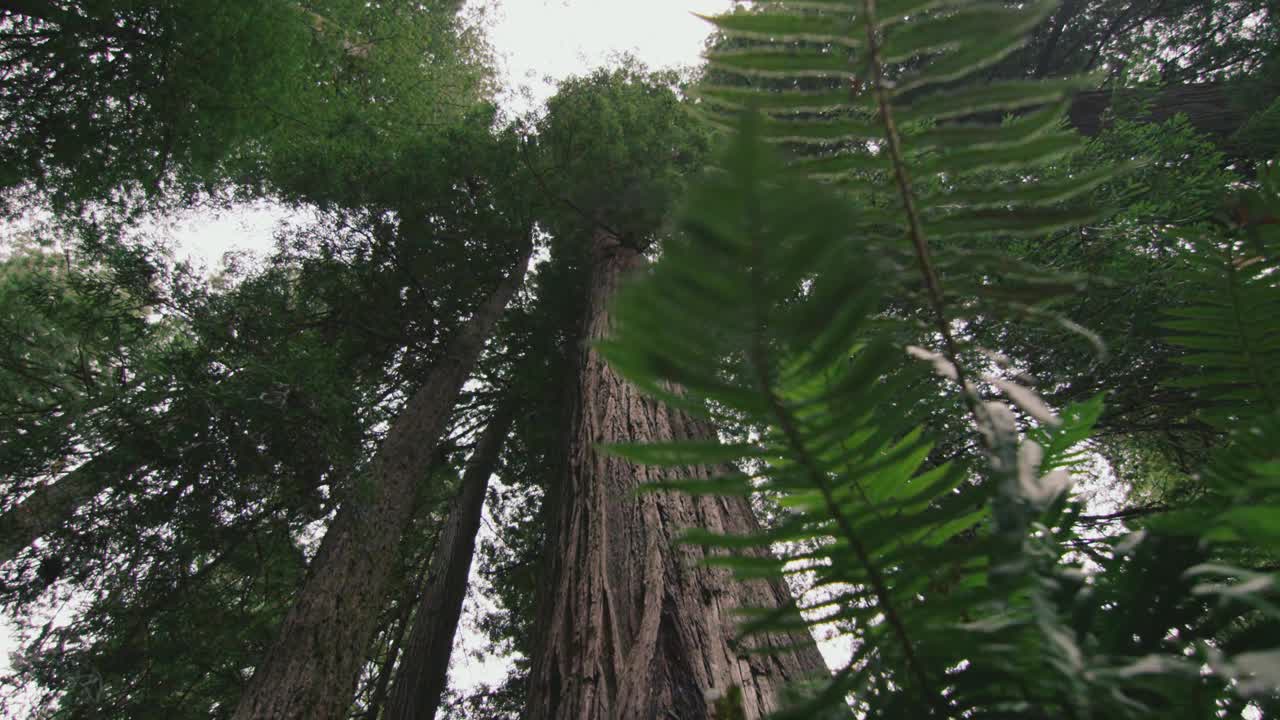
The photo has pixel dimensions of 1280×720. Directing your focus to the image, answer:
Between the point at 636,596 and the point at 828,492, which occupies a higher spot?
the point at 636,596

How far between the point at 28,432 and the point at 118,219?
8.33 ft

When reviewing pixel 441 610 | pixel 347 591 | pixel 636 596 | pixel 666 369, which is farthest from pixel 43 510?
pixel 666 369

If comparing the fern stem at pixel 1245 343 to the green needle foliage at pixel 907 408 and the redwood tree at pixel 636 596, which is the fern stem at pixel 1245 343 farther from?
the redwood tree at pixel 636 596

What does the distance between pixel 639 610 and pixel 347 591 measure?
2.14 meters

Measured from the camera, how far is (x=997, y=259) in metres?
0.34

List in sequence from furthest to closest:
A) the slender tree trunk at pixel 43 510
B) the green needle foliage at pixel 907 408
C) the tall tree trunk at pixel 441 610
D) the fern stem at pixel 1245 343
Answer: the tall tree trunk at pixel 441 610 → the slender tree trunk at pixel 43 510 → the fern stem at pixel 1245 343 → the green needle foliage at pixel 907 408

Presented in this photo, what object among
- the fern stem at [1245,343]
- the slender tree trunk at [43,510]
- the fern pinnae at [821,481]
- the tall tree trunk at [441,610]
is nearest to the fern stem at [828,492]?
the fern pinnae at [821,481]

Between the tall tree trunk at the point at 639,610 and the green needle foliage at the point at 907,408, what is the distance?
44 cm

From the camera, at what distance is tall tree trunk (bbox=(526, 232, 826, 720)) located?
1.11 meters

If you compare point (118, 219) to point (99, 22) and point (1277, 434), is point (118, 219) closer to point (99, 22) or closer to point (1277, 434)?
point (99, 22)

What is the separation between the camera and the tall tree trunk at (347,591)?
236cm

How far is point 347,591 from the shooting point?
2.80m

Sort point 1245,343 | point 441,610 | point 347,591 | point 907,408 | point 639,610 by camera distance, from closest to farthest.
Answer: point 907,408
point 1245,343
point 639,610
point 347,591
point 441,610

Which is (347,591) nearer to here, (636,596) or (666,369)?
(636,596)
